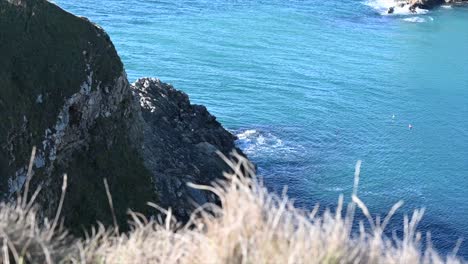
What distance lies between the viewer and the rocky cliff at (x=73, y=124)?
29547 millimetres

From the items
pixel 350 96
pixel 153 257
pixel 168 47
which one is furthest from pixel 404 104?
pixel 153 257

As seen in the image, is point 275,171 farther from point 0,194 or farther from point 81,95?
point 0,194

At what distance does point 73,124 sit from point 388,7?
9918 centimetres

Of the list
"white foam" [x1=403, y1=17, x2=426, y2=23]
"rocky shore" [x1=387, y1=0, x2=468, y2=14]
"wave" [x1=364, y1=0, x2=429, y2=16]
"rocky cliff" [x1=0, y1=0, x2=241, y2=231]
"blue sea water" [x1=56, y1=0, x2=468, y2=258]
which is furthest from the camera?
"rocky shore" [x1=387, y1=0, x2=468, y2=14]

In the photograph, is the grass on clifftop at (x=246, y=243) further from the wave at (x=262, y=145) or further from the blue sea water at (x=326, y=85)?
the wave at (x=262, y=145)

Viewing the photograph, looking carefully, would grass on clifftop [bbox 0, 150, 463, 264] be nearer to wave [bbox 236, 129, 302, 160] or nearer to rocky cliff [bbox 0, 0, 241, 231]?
rocky cliff [bbox 0, 0, 241, 231]

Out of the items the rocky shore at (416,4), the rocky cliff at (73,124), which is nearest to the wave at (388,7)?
the rocky shore at (416,4)

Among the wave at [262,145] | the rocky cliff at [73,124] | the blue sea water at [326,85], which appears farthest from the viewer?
the wave at [262,145]

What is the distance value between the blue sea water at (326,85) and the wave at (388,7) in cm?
107

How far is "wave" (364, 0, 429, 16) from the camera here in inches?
4678

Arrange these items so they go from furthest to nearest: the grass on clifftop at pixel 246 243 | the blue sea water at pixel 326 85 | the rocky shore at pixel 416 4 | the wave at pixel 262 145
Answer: the rocky shore at pixel 416 4, the wave at pixel 262 145, the blue sea water at pixel 326 85, the grass on clifftop at pixel 246 243

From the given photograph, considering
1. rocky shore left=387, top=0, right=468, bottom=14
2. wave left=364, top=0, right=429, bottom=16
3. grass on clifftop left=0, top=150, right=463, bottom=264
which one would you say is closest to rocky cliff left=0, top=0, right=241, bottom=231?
grass on clifftop left=0, top=150, right=463, bottom=264

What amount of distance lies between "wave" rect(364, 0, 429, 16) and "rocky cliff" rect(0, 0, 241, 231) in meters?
85.4

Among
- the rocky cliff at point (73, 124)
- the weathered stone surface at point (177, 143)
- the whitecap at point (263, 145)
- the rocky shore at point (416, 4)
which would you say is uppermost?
the rocky shore at point (416, 4)
